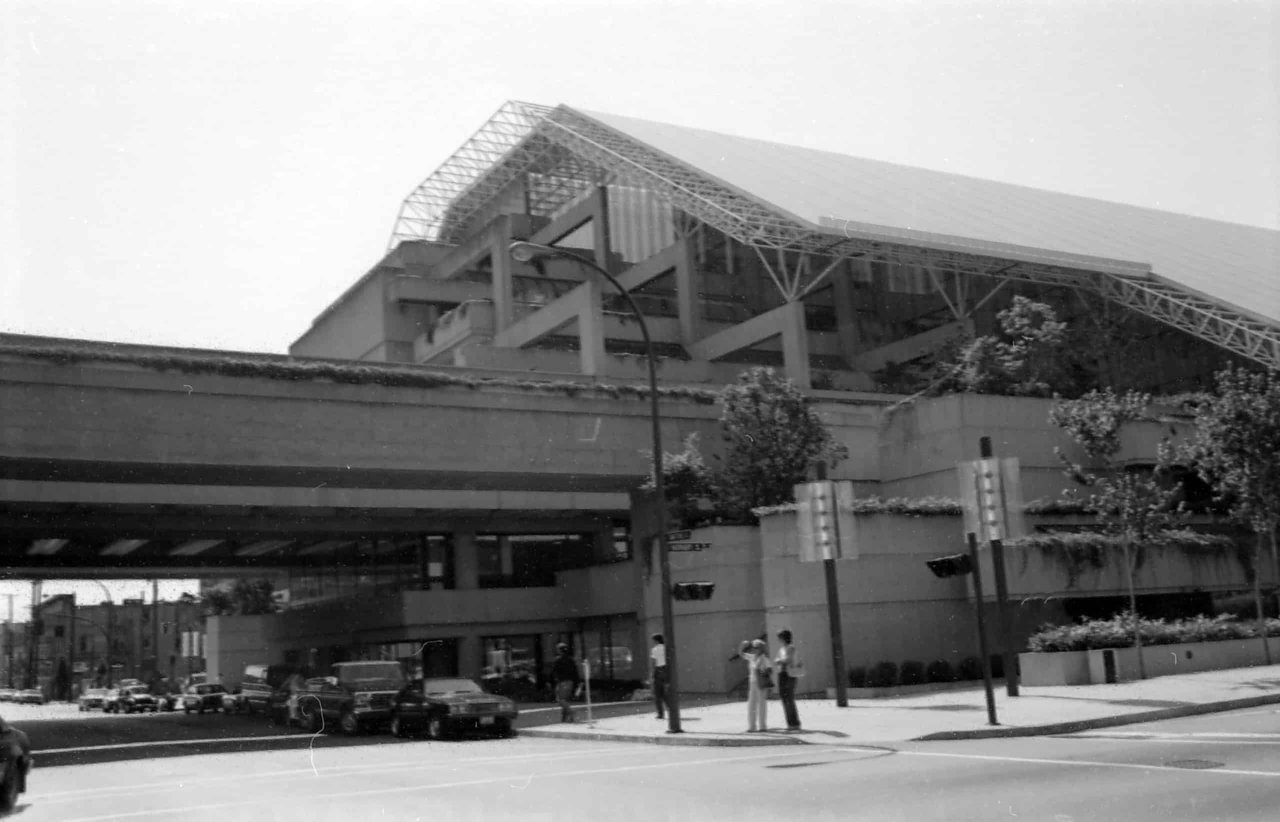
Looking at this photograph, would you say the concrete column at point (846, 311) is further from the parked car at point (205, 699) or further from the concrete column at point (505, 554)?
the parked car at point (205, 699)

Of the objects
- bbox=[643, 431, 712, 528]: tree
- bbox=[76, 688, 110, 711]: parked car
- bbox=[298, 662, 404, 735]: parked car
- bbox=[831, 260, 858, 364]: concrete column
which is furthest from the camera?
bbox=[831, 260, 858, 364]: concrete column

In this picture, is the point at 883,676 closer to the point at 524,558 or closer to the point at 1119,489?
the point at 1119,489

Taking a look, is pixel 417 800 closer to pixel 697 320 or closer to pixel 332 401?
pixel 332 401

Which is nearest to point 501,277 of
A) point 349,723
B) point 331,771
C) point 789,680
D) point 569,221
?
point 569,221

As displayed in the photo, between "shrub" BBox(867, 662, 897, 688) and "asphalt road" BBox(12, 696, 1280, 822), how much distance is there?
→ 1007 cm

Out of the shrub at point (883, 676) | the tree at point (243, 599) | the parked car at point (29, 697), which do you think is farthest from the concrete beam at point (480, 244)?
the shrub at point (883, 676)

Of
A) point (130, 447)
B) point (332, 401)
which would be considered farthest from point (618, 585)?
point (130, 447)

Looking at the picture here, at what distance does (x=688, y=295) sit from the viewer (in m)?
66.1

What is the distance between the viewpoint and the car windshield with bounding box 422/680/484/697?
28639 millimetres

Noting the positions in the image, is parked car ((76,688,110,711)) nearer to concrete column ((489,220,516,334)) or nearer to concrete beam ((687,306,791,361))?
concrete column ((489,220,516,334))

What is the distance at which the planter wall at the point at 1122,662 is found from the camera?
1136 inches

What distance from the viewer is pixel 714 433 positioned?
4519 centimetres

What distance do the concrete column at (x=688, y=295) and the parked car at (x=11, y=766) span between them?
50.6 meters

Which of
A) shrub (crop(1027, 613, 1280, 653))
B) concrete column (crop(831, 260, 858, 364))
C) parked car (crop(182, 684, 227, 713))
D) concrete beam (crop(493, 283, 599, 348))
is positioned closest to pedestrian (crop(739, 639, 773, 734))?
shrub (crop(1027, 613, 1280, 653))
